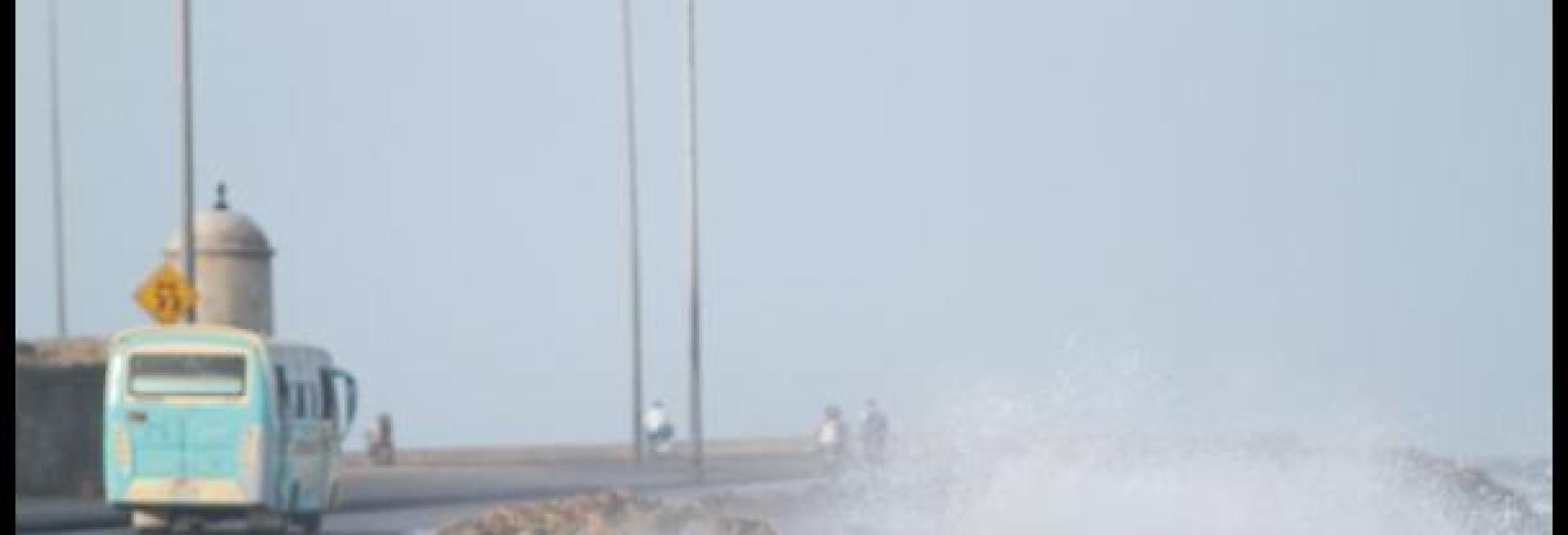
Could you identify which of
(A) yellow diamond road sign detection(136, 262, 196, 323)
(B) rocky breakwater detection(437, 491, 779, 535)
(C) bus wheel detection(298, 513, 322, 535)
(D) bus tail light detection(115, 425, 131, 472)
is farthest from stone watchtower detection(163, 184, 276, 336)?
(B) rocky breakwater detection(437, 491, 779, 535)

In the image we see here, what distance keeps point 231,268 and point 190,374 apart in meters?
17.2

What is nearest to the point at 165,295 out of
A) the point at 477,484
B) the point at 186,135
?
the point at 186,135

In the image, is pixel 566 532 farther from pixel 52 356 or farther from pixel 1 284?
pixel 52 356

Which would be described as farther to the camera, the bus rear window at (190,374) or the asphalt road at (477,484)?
the asphalt road at (477,484)

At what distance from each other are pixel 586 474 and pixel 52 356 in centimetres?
1855

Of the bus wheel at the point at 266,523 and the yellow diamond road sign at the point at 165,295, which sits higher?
the yellow diamond road sign at the point at 165,295

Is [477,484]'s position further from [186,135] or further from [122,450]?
[122,450]

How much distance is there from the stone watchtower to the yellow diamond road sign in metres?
12.3

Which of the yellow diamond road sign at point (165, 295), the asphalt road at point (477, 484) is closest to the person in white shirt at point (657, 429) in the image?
the asphalt road at point (477, 484)

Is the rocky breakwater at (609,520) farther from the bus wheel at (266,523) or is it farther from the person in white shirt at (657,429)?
the person in white shirt at (657,429)

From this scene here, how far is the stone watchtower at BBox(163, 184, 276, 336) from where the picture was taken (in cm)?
5375

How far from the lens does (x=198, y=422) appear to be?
37.3 meters

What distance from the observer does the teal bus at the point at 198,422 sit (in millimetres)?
36906

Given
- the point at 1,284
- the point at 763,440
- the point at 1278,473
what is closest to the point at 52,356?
the point at 1278,473
